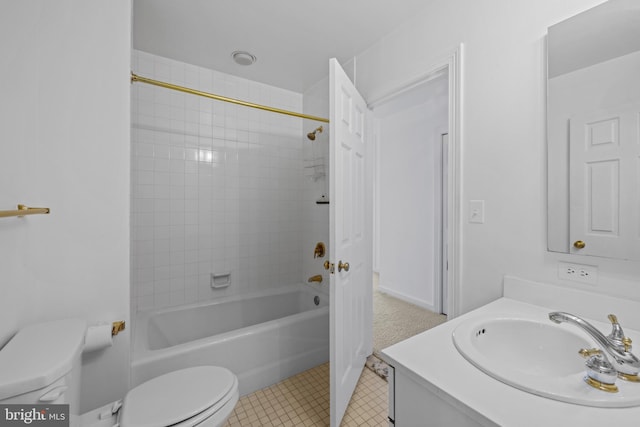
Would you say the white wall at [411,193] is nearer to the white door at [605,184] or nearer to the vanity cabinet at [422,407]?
the white door at [605,184]

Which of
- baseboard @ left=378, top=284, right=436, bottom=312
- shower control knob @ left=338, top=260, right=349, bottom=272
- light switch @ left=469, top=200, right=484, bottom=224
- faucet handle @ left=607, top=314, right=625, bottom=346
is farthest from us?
baseboard @ left=378, top=284, right=436, bottom=312

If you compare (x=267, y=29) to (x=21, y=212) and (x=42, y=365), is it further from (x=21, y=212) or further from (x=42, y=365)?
(x=42, y=365)

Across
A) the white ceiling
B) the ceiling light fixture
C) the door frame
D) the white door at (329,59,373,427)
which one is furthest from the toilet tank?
the ceiling light fixture

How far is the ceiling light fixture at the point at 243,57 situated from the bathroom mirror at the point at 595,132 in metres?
1.85

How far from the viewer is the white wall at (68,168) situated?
38.8 inches

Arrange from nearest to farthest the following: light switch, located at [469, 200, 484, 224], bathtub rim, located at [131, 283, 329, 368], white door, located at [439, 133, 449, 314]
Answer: light switch, located at [469, 200, 484, 224] < bathtub rim, located at [131, 283, 329, 368] < white door, located at [439, 133, 449, 314]

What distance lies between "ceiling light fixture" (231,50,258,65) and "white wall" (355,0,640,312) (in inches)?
51.4

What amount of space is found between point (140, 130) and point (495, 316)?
251 centimetres

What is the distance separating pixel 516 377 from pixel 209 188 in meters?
2.29


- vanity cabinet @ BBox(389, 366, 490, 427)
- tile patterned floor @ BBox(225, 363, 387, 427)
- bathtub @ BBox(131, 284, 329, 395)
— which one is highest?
vanity cabinet @ BBox(389, 366, 490, 427)

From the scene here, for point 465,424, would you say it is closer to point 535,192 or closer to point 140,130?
point 535,192

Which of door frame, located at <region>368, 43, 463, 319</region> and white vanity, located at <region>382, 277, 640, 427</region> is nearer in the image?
white vanity, located at <region>382, 277, 640, 427</region>

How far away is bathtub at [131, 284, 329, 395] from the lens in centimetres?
154

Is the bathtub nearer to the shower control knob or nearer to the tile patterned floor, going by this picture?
the tile patterned floor
